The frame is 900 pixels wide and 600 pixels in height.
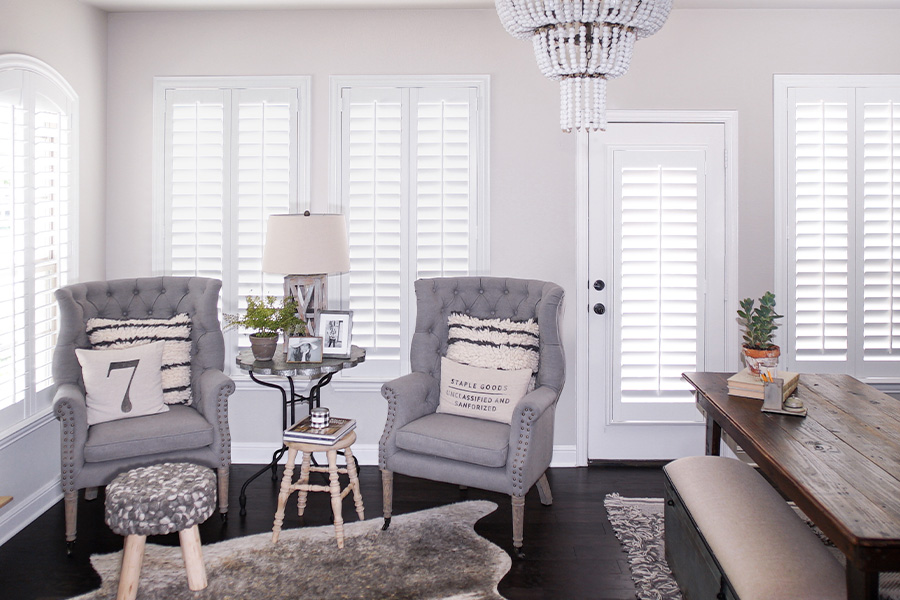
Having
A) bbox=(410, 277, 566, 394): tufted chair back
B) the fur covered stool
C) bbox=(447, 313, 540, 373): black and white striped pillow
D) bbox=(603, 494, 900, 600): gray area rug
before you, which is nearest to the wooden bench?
bbox=(603, 494, 900, 600): gray area rug

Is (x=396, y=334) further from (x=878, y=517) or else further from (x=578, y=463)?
(x=878, y=517)

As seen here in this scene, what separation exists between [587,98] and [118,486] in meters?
2.13

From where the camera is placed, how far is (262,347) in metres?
3.40

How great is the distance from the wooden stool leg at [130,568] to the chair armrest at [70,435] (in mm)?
665

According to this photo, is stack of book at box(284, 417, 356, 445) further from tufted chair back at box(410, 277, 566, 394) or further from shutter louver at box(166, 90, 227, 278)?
shutter louver at box(166, 90, 227, 278)

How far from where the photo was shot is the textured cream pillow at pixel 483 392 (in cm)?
321

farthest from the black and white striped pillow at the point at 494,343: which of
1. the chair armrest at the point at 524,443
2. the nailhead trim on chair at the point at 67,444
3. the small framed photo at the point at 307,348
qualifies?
the nailhead trim on chair at the point at 67,444

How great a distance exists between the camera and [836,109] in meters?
3.88

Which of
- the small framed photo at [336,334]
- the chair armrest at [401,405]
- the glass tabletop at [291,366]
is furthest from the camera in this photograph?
the small framed photo at [336,334]

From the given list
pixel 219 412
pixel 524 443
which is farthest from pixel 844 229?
pixel 219 412

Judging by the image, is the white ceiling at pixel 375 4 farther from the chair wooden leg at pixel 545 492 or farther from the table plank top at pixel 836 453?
the chair wooden leg at pixel 545 492

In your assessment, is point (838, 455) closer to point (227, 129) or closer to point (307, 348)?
point (307, 348)

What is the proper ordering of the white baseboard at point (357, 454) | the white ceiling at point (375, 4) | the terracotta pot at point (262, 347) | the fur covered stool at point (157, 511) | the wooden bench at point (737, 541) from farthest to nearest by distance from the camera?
the white baseboard at point (357, 454)
the white ceiling at point (375, 4)
the terracotta pot at point (262, 347)
the fur covered stool at point (157, 511)
the wooden bench at point (737, 541)

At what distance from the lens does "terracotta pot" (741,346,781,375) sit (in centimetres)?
268
